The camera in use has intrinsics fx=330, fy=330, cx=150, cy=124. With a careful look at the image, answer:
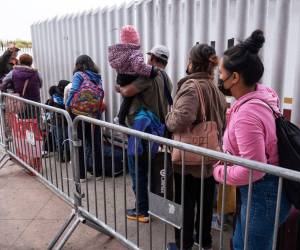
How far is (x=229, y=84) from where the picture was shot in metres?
1.94

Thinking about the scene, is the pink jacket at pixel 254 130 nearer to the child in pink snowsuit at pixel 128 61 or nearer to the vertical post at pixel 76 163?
the child in pink snowsuit at pixel 128 61

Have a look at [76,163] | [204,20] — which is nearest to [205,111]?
[76,163]

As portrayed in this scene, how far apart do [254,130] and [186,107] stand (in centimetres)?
77

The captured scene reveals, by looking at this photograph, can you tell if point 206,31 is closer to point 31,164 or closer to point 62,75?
point 31,164

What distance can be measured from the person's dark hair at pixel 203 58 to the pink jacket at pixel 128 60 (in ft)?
2.40

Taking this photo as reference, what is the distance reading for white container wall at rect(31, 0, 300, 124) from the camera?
121 inches

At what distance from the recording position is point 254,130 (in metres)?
1.77

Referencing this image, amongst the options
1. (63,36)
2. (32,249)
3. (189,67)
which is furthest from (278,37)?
(63,36)

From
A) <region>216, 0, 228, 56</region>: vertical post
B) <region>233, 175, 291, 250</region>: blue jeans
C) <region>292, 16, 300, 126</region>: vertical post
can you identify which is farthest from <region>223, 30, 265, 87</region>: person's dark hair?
<region>216, 0, 228, 56</region>: vertical post

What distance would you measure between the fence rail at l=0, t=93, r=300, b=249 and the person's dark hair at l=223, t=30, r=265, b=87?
1.58 ft

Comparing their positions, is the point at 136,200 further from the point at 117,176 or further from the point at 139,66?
the point at 117,176

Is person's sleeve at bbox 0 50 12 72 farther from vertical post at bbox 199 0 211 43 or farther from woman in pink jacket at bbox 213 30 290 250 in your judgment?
woman in pink jacket at bbox 213 30 290 250

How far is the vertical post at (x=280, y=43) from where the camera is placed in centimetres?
301

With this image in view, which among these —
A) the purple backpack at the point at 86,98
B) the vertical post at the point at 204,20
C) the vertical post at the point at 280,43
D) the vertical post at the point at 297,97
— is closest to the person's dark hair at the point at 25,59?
the purple backpack at the point at 86,98
